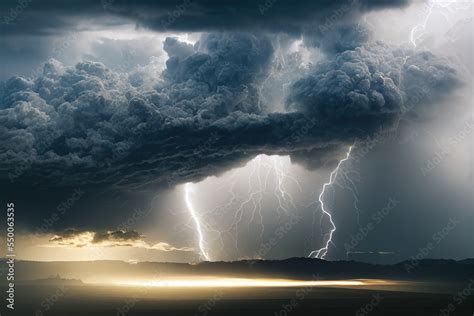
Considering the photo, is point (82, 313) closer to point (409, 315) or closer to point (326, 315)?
point (326, 315)

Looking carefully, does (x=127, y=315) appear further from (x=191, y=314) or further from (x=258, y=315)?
(x=258, y=315)

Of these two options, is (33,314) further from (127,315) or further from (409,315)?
(409,315)

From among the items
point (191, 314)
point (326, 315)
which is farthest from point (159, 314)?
point (326, 315)

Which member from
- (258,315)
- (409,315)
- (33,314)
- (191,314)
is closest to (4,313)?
(33,314)

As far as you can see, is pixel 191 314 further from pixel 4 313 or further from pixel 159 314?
pixel 4 313

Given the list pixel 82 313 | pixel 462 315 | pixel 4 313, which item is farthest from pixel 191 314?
pixel 462 315

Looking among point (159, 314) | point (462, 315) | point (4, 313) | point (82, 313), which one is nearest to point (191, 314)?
point (159, 314)
